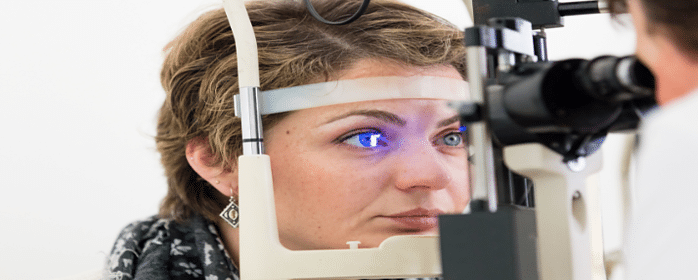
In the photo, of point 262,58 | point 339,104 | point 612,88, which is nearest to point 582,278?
point 612,88

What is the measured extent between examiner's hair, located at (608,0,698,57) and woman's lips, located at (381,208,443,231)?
64cm

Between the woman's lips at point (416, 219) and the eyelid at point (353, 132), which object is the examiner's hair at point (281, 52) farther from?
the woman's lips at point (416, 219)

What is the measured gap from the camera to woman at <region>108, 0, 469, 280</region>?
3.60ft

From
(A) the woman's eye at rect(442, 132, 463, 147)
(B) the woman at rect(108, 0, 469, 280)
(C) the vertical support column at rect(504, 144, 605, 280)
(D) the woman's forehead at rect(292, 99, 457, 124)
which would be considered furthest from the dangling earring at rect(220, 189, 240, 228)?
(C) the vertical support column at rect(504, 144, 605, 280)

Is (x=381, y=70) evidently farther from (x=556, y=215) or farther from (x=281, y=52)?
(x=556, y=215)

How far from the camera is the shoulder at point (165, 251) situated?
1288 millimetres

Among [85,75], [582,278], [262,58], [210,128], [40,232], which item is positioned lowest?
[582,278]

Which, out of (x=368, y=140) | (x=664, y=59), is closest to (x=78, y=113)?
(x=368, y=140)

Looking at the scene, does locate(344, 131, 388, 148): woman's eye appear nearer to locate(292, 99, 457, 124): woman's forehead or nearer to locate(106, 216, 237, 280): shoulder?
locate(292, 99, 457, 124): woman's forehead

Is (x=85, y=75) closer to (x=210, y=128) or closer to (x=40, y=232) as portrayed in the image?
(x=40, y=232)

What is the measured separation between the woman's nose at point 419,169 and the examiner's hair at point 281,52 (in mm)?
156

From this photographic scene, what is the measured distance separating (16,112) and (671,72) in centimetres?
180

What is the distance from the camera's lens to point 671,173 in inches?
15.4

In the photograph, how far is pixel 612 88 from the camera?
59 centimetres
